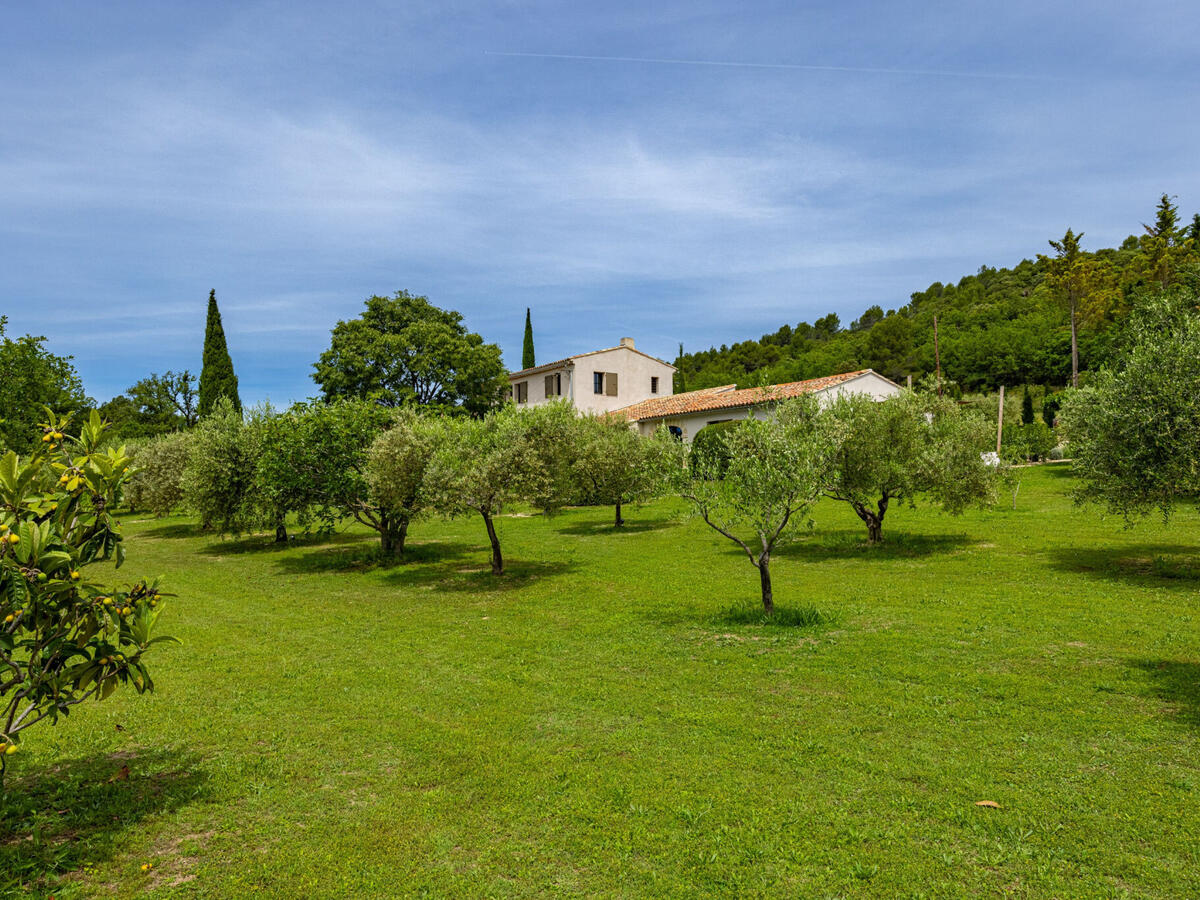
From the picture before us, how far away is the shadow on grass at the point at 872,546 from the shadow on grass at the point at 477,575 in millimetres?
6266

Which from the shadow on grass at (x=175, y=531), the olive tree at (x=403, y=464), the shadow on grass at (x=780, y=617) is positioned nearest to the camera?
the shadow on grass at (x=780, y=617)

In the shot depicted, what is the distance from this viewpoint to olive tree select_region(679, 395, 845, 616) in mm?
11984

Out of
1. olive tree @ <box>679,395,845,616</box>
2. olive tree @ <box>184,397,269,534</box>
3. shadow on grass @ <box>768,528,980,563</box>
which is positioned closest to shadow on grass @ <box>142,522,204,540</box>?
olive tree @ <box>184,397,269,534</box>

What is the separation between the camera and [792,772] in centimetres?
680

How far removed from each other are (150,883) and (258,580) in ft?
52.9

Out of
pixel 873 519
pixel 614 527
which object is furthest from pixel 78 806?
pixel 614 527

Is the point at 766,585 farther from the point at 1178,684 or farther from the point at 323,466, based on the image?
the point at 323,466

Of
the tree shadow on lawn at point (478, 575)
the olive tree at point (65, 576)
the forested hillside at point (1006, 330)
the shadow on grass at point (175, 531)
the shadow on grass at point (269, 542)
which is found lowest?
the tree shadow on lawn at point (478, 575)

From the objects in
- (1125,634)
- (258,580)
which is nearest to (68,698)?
(1125,634)

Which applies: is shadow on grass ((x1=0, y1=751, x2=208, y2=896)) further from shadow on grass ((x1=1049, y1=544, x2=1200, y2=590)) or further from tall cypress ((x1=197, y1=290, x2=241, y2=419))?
tall cypress ((x1=197, y1=290, x2=241, y2=419))

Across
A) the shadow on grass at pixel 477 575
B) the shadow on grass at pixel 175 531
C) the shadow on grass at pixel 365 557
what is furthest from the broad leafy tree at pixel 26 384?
the shadow on grass at pixel 477 575

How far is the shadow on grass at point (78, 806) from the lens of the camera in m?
5.38

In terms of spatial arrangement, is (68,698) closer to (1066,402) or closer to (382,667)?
(382,667)

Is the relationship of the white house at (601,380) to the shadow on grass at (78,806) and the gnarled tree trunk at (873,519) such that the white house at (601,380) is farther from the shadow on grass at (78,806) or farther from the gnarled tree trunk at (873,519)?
the shadow on grass at (78,806)
